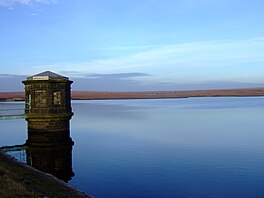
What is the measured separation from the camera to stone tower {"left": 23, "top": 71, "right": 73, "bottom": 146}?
2292 centimetres

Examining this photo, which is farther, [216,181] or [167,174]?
[167,174]

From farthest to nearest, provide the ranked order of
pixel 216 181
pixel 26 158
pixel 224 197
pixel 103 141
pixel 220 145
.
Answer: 1. pixel 103 141
2. pixel 220 145
3. pixel 26 158
4. pixel 216 181
5. pixel 224 197

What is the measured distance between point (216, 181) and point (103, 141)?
1401cm

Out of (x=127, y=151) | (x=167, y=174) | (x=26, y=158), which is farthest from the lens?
(x=127, y=151)

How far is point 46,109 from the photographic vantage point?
23.0 m

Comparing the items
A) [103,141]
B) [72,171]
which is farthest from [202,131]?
[72,171]

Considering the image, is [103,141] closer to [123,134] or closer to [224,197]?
[123,134]

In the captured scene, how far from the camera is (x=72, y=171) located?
17531 millimetres

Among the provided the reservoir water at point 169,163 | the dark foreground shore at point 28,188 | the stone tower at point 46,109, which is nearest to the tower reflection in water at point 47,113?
the stone tower at point 46,109

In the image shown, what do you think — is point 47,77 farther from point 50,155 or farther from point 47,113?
point 50,155

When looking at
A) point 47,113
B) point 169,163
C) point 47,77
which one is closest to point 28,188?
point 169,163

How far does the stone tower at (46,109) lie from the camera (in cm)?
2292

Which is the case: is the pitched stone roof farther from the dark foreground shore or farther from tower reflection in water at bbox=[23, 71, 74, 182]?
the dark foreground shore

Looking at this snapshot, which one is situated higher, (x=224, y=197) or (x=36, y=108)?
(x=36, y=108)
